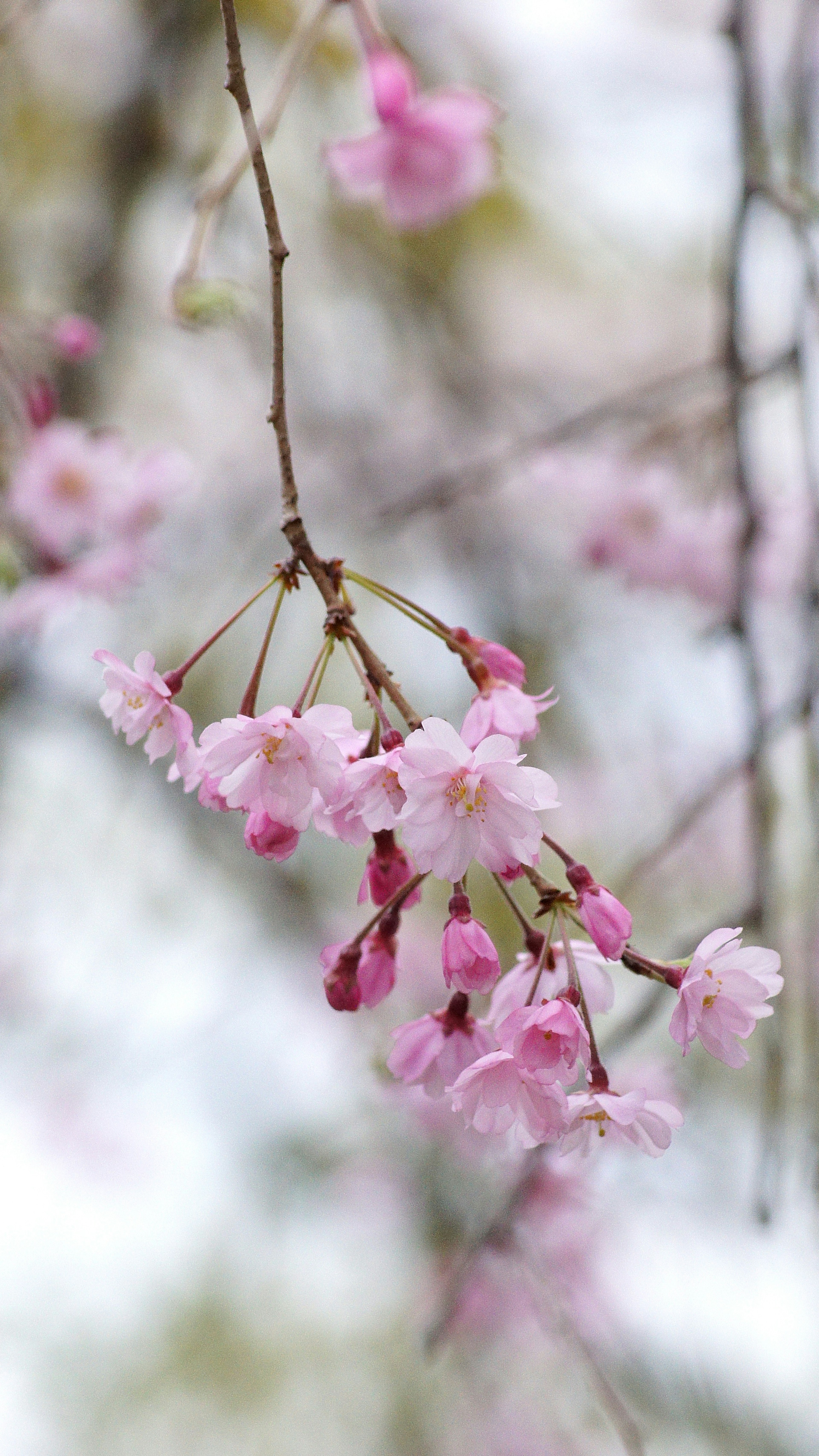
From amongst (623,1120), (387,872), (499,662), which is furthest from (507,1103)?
(499,662)

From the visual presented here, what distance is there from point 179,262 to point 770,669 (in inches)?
87.5

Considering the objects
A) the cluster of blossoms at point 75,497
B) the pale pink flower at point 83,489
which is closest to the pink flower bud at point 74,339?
the cluster of blossoms at point 75,497

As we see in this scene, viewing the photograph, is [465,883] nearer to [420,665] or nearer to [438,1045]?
[438,1045]

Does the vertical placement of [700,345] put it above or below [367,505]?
above

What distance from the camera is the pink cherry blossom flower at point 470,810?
65cm

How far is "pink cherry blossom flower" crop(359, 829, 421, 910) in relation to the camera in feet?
2.52

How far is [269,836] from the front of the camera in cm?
73

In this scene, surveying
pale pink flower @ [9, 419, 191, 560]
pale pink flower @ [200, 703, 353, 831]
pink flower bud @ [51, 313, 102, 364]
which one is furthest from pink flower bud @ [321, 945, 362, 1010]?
pink flower bud @ [51, 313, 102, 364]

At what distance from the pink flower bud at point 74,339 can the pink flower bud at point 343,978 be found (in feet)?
4.34

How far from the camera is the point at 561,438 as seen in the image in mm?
1678

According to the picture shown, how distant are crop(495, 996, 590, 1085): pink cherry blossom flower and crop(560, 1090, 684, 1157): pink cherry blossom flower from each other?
0.04m

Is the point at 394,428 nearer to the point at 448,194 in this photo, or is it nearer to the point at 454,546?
the point at 454,546

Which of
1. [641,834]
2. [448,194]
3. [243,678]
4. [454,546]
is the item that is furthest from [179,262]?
[641,834]

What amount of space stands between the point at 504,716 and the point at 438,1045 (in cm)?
24
